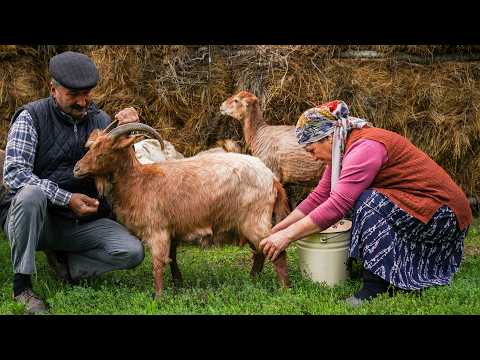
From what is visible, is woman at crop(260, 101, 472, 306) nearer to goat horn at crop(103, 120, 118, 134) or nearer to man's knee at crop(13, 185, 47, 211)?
goat horn at crop(103, 120, 118, 134)

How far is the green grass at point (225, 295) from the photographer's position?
5293 mm

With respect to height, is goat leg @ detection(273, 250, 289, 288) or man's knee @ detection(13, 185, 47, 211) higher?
man's knee @ detection(13, 185, 47, 211)

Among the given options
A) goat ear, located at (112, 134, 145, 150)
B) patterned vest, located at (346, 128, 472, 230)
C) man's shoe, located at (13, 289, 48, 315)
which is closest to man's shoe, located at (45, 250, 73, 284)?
man's shoe, located at (13, 289, 48, 315)

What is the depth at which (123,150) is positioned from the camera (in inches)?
231

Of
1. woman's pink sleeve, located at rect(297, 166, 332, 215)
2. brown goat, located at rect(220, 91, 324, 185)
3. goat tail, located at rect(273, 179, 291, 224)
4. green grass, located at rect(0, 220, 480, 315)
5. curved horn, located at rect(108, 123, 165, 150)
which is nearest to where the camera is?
green grass, located at rect(0, 220, 480, 315)

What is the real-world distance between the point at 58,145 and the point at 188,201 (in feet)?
4.25

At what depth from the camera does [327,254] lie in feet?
19.6

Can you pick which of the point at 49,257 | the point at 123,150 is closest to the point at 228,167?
the point at 123,150

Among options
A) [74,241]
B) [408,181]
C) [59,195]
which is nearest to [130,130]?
[59,195]

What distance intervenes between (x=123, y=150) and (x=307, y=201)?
1771mm

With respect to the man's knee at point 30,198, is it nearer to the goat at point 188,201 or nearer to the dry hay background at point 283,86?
the goat at point 188,201

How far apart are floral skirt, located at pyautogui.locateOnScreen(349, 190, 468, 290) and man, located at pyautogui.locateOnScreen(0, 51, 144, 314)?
204 centimetres

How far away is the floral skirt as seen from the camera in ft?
17.8

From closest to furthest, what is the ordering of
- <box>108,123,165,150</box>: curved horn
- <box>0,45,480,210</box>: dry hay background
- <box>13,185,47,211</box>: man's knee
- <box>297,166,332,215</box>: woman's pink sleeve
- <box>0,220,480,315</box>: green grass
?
1. <box>0,220,480,315</box>: green grass
2. <box>13,185,47,211</box>: man's knee
3. <box>108,123,165,150</box>: curved horn
4. <box>297,166,332,215</box>: woman's pink sleeve
5. <box>0,45,480,210</box>: dry hay background
